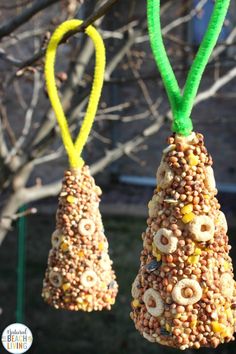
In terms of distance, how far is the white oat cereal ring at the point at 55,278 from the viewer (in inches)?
56.1

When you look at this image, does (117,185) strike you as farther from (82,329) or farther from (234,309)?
(234,309)

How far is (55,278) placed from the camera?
4.71 ft

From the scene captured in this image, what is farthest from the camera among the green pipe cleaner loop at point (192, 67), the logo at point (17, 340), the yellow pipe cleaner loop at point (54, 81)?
the logo at point (17, 340)

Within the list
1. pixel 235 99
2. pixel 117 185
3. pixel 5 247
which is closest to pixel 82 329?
pixel 5 247

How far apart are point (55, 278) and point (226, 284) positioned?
0.47m

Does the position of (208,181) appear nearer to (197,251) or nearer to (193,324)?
(197,251)

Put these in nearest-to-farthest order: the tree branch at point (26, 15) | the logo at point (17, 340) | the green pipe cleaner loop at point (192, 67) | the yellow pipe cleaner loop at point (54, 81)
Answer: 1. the green pipe cleaner loop at point (192, 67)
2. the yellow pipe cleaner loop at point (54, 81)
3. the tree branch at point (26, 15)
4. the logo at point (17, 340)

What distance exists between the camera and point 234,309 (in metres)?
1.14

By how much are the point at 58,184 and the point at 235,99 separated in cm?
312

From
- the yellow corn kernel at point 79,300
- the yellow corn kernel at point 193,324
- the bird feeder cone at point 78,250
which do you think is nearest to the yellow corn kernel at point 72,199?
the bird feeder cone at point 78,250

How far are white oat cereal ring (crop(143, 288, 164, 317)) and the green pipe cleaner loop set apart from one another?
29 cm

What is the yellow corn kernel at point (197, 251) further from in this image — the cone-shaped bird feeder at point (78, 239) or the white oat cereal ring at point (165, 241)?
A: the cone-shaped bird feeder at point (78, 239)

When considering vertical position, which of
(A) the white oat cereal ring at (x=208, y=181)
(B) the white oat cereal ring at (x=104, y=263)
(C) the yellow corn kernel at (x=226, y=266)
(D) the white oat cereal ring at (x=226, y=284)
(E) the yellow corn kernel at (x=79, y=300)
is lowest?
(D) the white oat cereal ring at (x=226, y=284)

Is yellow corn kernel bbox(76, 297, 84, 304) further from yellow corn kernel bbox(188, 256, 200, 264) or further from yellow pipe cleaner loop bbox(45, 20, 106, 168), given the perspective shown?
yellow corn kernel bbox(188, 256, 200, 264)
